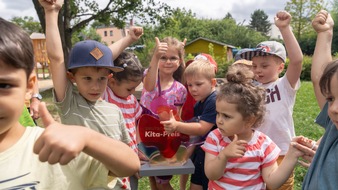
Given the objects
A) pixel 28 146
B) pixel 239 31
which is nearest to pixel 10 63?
pixel 28 146

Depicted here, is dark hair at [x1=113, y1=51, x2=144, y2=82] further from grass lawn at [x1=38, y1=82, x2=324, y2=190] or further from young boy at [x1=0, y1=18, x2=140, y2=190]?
grass lawn at [x1=38, y1=82, x2=324, y2=190]

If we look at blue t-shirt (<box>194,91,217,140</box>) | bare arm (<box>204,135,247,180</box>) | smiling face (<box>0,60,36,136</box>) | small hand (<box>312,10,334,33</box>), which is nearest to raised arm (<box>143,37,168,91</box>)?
blue t-shirt (<box>194,91,217,140</box>)

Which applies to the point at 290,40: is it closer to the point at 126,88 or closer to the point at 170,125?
the point at 170,125

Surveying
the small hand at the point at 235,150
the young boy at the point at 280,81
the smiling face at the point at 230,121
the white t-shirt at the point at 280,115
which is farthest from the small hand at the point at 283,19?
the small hand at the point at 235,150

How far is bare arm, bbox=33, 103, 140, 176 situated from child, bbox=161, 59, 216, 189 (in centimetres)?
137

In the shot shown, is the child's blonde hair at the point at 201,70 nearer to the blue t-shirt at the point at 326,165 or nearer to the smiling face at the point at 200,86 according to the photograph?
the smiling face at the point at 200,86

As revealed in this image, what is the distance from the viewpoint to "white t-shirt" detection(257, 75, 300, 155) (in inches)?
99.7

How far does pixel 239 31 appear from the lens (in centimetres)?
5559

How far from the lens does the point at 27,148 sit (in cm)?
114

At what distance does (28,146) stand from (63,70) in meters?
0.96

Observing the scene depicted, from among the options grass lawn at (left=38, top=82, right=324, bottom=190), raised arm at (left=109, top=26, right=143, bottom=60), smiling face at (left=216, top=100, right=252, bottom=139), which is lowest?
grass lawn at (left=38, top=82, right=324, bottom=190)

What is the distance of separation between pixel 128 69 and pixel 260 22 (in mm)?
95791

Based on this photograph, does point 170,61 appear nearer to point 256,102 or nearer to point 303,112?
point 256,102

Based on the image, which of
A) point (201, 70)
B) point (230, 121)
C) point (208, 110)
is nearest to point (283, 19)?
point (201, 70)
